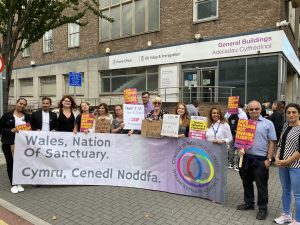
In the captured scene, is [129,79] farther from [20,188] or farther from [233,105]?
[20,188]

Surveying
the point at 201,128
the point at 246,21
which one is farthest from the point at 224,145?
the point at 246,21

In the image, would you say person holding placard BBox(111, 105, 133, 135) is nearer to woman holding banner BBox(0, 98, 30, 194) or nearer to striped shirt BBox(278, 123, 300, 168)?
woman holding banner BBox(0, 98, 30, 194)

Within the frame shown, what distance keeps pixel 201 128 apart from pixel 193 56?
1035 cm

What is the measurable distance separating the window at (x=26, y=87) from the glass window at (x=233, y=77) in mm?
18828

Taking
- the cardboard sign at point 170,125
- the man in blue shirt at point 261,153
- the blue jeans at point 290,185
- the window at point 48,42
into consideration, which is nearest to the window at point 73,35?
the window at point 48,42

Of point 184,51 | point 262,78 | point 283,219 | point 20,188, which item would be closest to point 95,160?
point 20,188

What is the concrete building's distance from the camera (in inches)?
505

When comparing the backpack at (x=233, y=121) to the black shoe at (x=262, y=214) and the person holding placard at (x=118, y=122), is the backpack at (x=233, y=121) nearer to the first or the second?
the person holding placard at (x=118, y=122)

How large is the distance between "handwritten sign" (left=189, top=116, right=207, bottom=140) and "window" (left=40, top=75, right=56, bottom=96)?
2043 centimetres

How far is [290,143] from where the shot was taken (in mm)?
3916

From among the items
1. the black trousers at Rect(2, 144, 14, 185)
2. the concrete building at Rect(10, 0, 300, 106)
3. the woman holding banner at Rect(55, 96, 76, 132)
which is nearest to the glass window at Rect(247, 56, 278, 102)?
the concrete building at Rect(10, 0, 300, 106)

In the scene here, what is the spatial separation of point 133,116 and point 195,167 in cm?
164

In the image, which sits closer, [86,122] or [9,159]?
[9,159]

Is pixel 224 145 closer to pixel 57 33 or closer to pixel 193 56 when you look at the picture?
pixel 193 56
